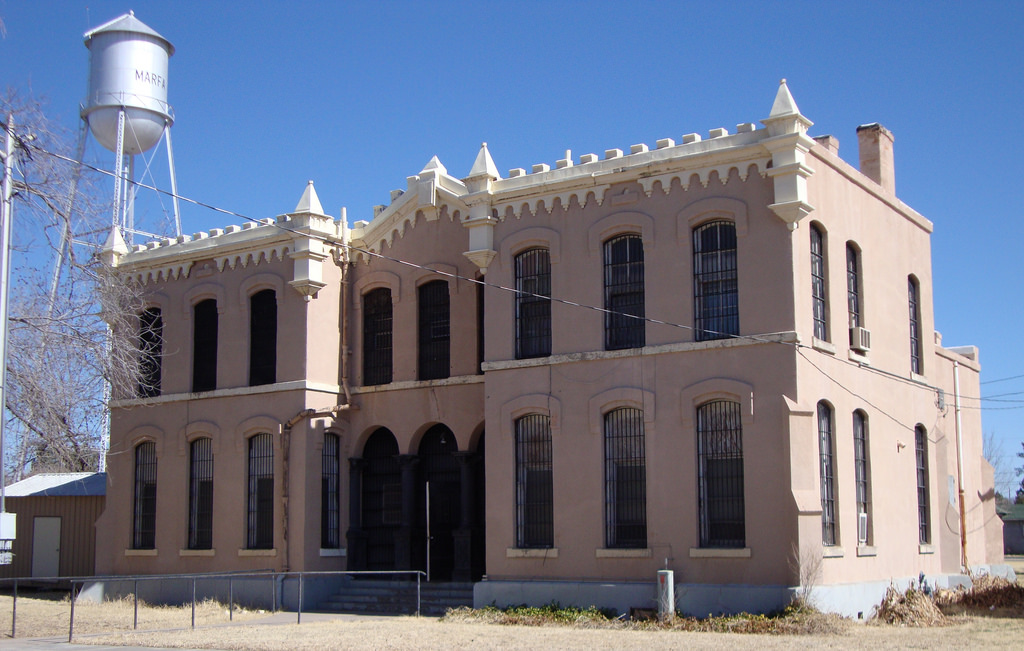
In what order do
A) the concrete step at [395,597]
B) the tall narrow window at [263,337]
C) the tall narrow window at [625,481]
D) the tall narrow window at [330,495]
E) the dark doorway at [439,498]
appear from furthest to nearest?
the tall narrow window at [263,337] → the tall narrow window at [330,495] → the dark doorway at [439,498] → the concrete step at [395,597] → the tall narrow window at [625,481]

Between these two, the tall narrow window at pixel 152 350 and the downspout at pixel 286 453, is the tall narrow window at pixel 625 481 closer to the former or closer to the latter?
the downspout at pixel 286 453

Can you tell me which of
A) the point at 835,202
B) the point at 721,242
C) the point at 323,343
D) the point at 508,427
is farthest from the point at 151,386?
the point at 835,202

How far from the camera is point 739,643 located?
56.2ft

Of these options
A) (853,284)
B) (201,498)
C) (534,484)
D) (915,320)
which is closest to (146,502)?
(201,498)

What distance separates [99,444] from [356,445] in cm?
1756

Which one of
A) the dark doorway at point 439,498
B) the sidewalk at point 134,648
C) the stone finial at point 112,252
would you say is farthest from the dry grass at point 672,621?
the stone finial at point 112,252

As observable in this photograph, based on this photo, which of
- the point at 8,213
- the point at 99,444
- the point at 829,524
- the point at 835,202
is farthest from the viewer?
the point at 99,444

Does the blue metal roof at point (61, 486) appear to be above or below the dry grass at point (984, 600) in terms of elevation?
above

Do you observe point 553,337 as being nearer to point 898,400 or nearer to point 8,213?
point 898,400

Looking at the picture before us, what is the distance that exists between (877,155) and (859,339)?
5.36m

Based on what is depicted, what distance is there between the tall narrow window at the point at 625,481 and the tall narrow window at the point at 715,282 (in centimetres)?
215

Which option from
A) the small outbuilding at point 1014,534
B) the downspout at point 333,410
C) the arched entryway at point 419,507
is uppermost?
the downspout at point 333,410

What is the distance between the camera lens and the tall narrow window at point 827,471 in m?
20.6

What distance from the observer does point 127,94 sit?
42188 millimetres
